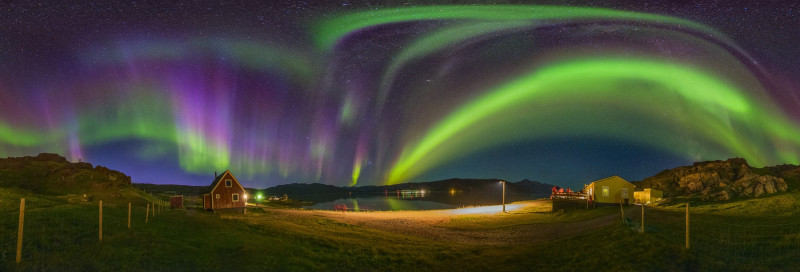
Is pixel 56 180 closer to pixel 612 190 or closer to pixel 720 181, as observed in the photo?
pixel 612 190

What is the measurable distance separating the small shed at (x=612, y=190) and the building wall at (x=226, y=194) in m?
56.8

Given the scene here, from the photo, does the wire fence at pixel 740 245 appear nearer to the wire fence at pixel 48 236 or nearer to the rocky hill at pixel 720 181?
the wire fence at pixel 48 236

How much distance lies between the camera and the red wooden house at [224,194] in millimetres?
59719

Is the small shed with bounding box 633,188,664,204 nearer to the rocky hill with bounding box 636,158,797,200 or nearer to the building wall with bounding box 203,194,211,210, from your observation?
the rocky hill with bounding box 636,158,797,200

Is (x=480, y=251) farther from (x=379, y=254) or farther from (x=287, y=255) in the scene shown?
(x=287, y=255)

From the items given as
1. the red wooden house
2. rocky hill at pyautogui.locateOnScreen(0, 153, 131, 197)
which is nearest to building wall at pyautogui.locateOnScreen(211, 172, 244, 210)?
the red wooden house

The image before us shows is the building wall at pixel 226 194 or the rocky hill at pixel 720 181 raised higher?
the rocky hill at pixel 720 181

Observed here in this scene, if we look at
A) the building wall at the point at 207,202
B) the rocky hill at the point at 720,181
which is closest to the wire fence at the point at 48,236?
the building wall at the point at 207,202

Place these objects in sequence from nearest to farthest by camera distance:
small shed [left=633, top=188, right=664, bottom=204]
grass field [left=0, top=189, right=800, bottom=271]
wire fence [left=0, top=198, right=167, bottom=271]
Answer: wire fence [left=0, top=198, right=167, bottom=271]
grass field [left=0, top=189, right=800, bottom=271]
small shed [left=633, top=188, right=664, bottom=204]

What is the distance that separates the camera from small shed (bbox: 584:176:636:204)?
2549 inches

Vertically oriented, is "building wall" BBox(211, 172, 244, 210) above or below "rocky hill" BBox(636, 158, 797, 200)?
below

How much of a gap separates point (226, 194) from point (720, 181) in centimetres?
7671

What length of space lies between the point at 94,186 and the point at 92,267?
8127cm

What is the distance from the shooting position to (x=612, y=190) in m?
65.4
